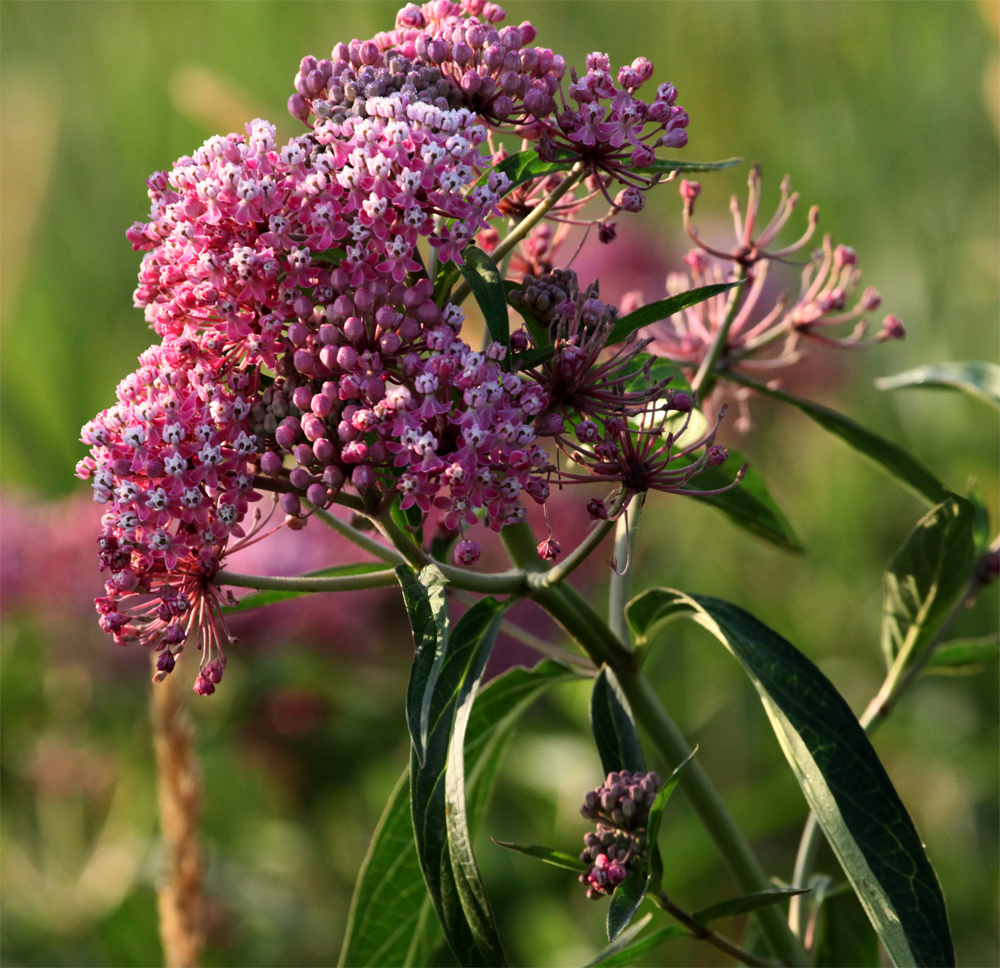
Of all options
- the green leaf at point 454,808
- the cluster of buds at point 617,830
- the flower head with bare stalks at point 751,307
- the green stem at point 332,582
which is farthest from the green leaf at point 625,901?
the flower head with bare stalks at point 751,307

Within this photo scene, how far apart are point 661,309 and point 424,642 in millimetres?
408

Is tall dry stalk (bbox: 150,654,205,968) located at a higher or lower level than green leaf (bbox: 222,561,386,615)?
lower

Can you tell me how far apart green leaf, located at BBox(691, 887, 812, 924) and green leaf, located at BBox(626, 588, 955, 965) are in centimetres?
8

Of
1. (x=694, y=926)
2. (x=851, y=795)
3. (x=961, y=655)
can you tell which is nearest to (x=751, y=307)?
(x=961, y=655)

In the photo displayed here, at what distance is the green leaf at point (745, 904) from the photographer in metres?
1.11

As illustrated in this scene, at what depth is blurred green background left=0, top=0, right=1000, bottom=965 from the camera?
283cm

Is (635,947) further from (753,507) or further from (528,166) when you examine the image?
(528,166)

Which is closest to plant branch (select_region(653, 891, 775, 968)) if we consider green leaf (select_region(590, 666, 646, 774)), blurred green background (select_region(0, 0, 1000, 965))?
green leaf (select_region(590, 666, 646, 774))

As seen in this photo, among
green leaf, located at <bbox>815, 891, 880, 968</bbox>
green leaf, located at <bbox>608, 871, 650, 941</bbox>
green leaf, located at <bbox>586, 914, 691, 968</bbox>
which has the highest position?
green leaf, located at <bbox>608, 871, 650, 941</bbox>

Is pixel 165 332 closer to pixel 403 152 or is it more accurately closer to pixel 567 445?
pixel 403 152

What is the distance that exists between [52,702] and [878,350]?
3.30m

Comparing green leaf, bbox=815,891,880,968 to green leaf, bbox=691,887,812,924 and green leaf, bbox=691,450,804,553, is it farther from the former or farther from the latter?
green leaf, bbox=691,450,804,553

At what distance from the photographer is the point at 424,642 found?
103cm

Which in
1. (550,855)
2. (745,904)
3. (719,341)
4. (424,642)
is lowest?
(745,904)
